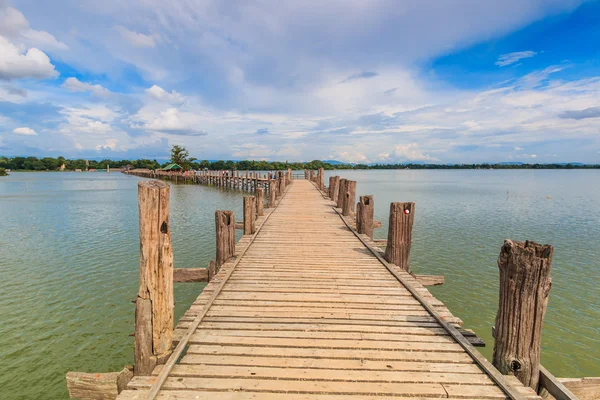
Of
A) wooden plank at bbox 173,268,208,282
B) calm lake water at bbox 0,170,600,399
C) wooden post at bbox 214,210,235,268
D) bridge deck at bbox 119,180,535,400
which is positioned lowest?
calm lake water at bbox 0,170,600,399

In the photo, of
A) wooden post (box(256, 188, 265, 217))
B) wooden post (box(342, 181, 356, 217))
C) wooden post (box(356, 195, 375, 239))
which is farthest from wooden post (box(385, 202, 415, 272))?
wooden post (box(256, 188, 265, 217))

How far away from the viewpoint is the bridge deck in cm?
308

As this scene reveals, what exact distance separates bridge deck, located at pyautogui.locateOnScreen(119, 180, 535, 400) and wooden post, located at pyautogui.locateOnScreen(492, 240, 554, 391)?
0.34 m

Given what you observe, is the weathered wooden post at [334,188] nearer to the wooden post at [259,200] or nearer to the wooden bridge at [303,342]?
the wooden post at [259,200]

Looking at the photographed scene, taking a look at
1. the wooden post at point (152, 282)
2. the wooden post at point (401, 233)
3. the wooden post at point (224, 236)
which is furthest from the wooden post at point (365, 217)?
the wooden post at point (152, 282)

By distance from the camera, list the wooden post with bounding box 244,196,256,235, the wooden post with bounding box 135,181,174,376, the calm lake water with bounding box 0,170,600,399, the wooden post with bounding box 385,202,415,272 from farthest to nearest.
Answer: the wooden post with bounding box 244,196,256,235
the wooden post with bounding box 385,202,415,272
the calm lake water with bounding box 0,170,600,399
the wooden post with bounding box 135,181,174,376

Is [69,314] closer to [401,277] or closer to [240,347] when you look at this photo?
[240,347]

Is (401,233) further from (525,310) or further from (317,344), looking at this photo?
(317,344)

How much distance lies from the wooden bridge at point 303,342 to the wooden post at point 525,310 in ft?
0.28

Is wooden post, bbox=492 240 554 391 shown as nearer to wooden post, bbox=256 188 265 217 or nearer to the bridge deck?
the bridge deck

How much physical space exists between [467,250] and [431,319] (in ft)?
36.7

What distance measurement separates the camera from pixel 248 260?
7.21 meters

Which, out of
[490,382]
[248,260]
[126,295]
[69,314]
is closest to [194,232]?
[126,295]

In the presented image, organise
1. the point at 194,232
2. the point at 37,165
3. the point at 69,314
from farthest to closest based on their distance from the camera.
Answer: the point at 37,165 < the point at 194,232 < the point at 69,314
